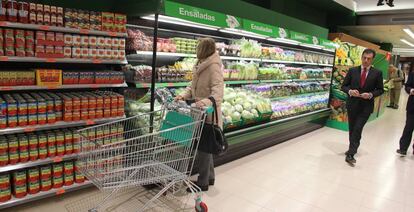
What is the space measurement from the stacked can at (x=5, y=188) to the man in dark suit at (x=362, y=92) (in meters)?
4.79

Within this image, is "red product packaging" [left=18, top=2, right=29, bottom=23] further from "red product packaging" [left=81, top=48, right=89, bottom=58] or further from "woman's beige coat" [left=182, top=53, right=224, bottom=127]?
"woman's beige coat" [left=182, top=53, right=224, bottom=127]

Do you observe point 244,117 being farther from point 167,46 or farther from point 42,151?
point 42,151

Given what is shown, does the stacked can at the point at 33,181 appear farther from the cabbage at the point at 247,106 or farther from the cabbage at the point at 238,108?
the cabbage at the point at 247,106

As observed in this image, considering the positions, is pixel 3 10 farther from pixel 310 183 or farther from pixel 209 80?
pixel 310 183

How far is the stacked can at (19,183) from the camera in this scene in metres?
2.95

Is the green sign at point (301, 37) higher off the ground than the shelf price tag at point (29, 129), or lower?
higher

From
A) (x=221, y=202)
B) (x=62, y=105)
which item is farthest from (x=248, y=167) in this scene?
(x=62, y=105)

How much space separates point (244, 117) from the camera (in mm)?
4770

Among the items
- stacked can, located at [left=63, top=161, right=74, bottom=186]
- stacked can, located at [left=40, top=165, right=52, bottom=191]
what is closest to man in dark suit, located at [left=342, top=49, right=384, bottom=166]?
stacked can, located at [left=63, top=161, right=74, bottom=186]

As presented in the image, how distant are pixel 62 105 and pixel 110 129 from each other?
1.89 feet

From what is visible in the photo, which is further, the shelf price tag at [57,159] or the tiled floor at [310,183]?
the tiled floor at [310,183]

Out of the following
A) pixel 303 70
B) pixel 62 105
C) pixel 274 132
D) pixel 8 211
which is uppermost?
pixel 303 70

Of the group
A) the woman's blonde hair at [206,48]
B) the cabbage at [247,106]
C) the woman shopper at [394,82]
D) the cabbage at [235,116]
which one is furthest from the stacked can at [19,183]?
the woman shopper at [394,82]

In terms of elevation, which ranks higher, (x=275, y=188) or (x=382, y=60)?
(x=382, y=60)
